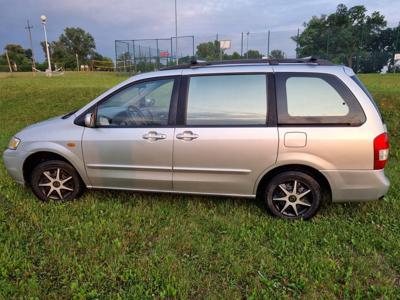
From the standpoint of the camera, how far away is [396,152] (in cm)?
615

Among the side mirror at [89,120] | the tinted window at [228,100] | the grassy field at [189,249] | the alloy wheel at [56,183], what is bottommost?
the grassy field at [189,249]

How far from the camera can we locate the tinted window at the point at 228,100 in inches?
142

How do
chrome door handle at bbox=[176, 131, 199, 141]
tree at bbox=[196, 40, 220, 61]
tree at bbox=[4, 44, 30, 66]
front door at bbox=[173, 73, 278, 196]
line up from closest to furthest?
front door at bbox=[173, 73, 278, 196], chrome door handle at bbox=[176, 131, 199, 141], tree at bbox=[196, 40, 220, 61], tree at bbox=[4, 44, 30, 66]

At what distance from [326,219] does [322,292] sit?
126cm

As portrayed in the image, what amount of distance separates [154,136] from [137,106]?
1.66ft

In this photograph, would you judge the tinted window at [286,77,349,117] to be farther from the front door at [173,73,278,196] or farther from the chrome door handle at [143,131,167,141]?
the chrome door handle at [143,131,167,141]

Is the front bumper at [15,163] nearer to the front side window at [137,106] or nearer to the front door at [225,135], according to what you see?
the front side window at [137,106]

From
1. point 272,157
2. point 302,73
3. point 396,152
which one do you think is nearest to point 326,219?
point 272,157

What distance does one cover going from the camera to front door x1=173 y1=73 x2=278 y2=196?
11.7 ft

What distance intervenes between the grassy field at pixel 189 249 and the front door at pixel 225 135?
48 centimetres

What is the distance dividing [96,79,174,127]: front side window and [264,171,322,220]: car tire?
4.84 ft

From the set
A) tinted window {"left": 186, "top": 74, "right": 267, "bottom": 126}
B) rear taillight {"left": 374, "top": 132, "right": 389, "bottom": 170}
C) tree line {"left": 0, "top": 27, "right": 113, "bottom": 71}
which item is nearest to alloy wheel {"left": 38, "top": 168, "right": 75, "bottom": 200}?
tinted window {"left": 186, "top": 74, "right": 267, "bottom": 126}

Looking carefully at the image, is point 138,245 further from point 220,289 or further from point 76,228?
point 220,289

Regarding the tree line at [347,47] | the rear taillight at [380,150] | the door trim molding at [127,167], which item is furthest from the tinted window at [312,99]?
the tree line at [347,47]
